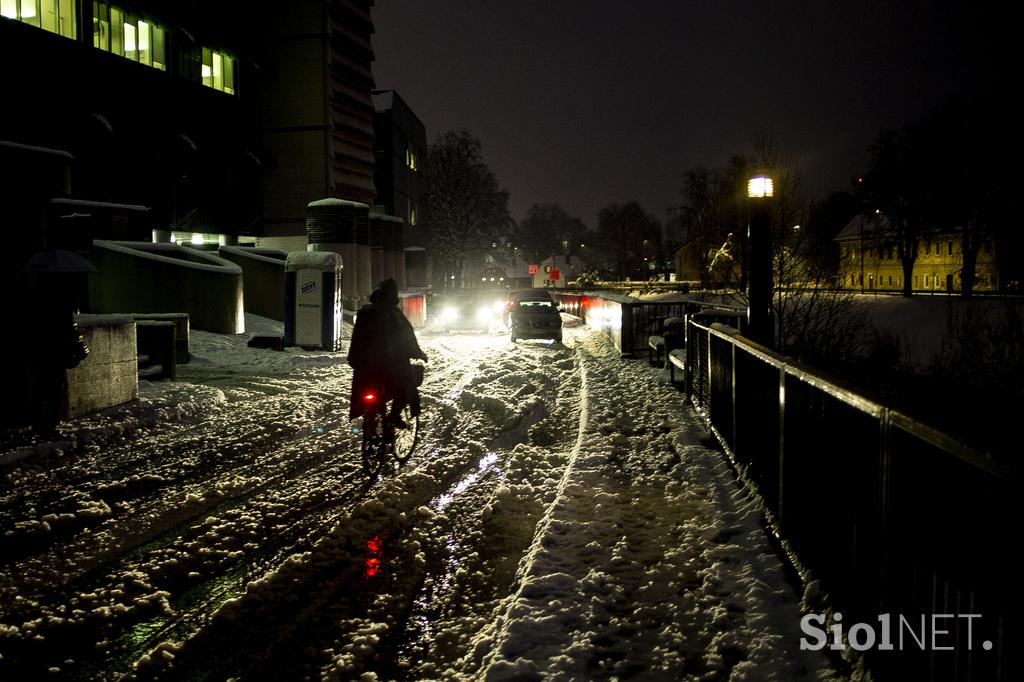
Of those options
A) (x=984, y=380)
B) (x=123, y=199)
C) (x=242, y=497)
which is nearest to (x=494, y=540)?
(x=242, y=497)

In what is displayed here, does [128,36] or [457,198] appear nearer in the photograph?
[128,36]

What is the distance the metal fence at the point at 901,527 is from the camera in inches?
89.5

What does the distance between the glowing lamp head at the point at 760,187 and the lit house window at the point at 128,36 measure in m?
26.9

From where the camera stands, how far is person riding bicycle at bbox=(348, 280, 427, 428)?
8320 mm

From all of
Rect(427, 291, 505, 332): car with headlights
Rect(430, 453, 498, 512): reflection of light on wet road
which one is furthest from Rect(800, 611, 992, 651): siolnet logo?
Rect(427, 291, 505, 332): car with headlights

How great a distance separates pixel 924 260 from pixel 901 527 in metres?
86.5

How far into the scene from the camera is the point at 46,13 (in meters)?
25.3

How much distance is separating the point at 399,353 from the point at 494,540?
3.43 metres

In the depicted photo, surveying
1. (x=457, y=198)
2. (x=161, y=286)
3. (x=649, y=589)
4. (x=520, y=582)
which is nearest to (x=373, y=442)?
(x=520, y=582)

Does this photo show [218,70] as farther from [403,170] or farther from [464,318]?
[403,170]

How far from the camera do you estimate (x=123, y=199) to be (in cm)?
2864

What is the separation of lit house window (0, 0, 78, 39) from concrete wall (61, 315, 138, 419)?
63.0ft

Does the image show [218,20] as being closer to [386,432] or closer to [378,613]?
[386,432]

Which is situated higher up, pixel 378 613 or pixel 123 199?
pixel 123 199
